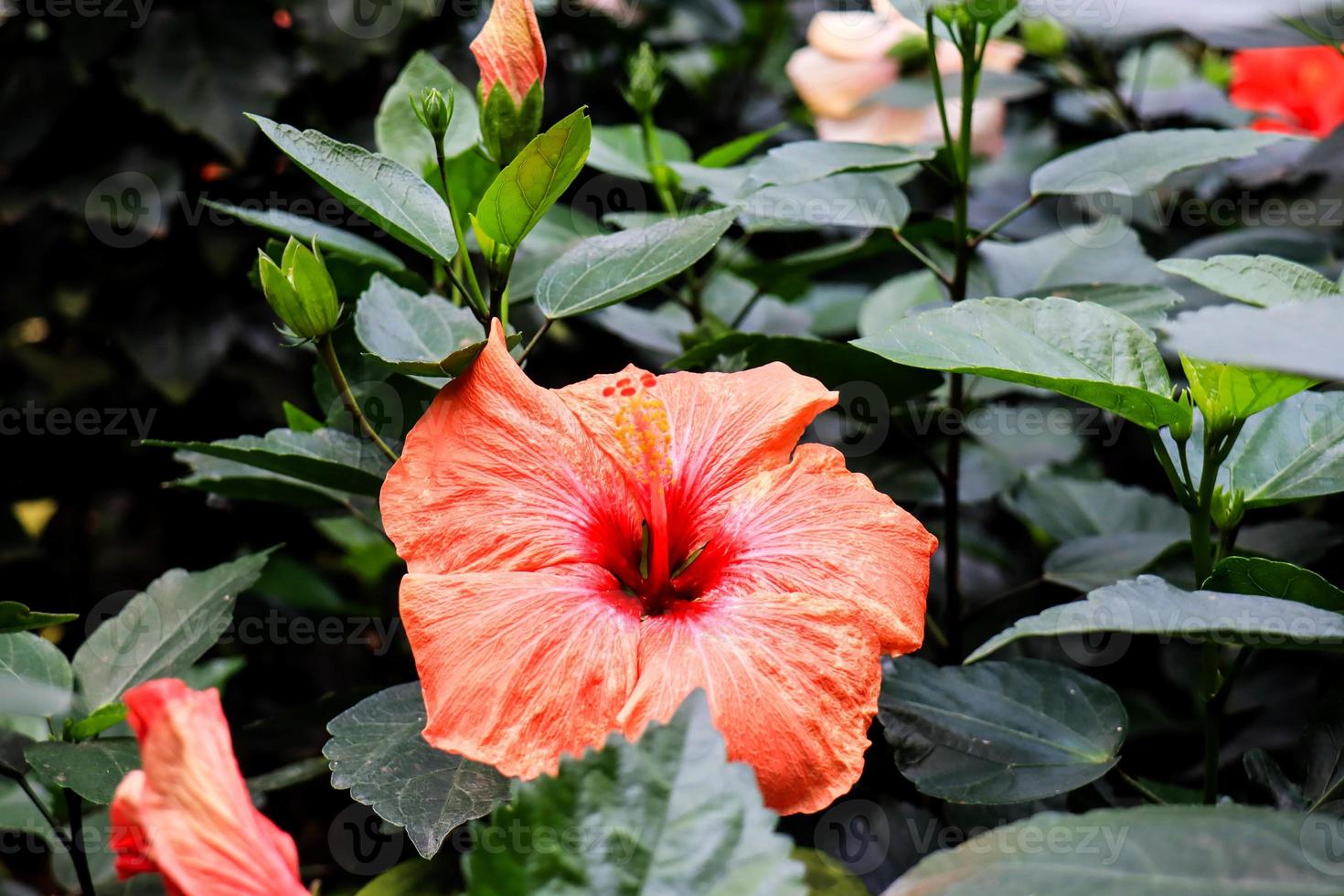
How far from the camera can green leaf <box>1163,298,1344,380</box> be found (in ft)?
1.47

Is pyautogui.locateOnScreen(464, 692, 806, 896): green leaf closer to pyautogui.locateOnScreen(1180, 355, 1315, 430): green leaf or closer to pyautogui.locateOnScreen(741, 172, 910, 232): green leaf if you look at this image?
pyautogui.locateOnScreen(1180, 355, 1315, 430): green leaf

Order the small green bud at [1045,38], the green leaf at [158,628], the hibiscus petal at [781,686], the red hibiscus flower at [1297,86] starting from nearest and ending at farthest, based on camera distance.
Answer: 1. the hibiscus petal at [781,686]
2. the green leaf at [158,628]
3. the small green bud at [1045,38]
4. the red hibiscus flower at [1297,86]

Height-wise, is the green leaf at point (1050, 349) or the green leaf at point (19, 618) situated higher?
the green leaf at point (1050, 349)

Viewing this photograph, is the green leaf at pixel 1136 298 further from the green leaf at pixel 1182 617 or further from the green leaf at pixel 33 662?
the green leaf at pixel 33 662

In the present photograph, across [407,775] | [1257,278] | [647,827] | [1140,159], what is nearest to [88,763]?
[407,775]

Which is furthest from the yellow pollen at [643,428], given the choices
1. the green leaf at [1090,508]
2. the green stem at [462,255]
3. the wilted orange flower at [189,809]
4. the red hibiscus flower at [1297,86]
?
the red hibiscus flower at [1297,86]

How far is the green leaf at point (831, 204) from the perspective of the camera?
0.92 m

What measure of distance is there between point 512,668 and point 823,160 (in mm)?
525

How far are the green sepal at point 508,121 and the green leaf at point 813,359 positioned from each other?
0.20 metres

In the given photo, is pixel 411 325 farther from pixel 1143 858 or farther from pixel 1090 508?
pixel 1090 508

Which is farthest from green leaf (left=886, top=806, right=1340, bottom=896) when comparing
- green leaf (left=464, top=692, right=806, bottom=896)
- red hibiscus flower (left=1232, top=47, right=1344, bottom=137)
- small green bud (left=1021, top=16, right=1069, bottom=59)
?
red hibiscus flower (left=1232, top=47, right=1344, bottom=137)

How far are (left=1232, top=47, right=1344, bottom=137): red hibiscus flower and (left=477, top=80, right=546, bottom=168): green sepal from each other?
140 cm

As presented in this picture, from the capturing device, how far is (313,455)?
2.48 ft

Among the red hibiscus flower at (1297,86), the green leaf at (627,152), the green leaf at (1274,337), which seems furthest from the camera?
the red hibiscus flower at (1297,86)
